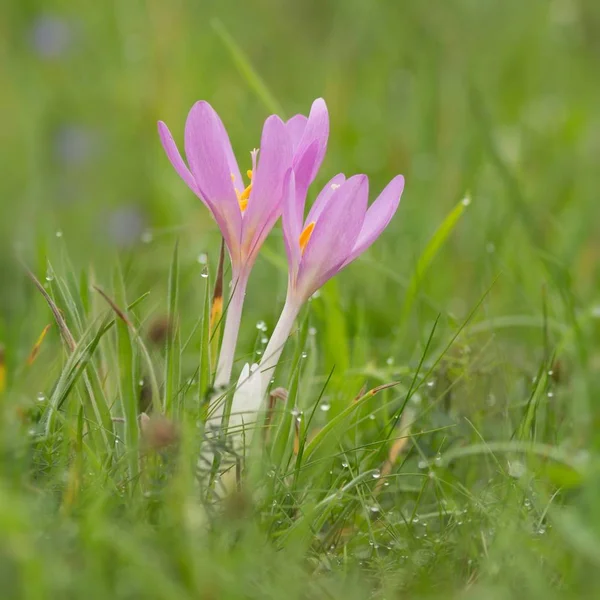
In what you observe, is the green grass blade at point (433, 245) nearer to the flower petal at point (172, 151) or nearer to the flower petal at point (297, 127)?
the flower petal at point (297, 127)

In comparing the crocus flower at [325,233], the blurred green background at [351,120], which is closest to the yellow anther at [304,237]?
the crocus flower at [325,233]

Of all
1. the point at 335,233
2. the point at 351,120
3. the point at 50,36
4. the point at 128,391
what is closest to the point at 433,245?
the point at 335,233

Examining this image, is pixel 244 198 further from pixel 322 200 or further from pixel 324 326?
pixel 324 326

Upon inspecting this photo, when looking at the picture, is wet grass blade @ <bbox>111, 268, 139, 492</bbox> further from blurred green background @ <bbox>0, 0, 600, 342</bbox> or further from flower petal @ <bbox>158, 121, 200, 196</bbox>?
blurred green background @ <bbox>0, 0, 600, 342</bbox>

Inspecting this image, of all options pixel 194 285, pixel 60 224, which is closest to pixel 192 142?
pixel 194 285

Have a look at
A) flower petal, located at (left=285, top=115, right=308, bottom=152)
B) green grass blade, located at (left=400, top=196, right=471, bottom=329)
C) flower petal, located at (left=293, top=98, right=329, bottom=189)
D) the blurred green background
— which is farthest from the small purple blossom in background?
flower petal, located at (left=293, top=98, right=329, bottom=189)

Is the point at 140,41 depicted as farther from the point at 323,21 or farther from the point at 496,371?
the point at 496,371

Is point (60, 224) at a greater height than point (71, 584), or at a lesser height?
lesser
